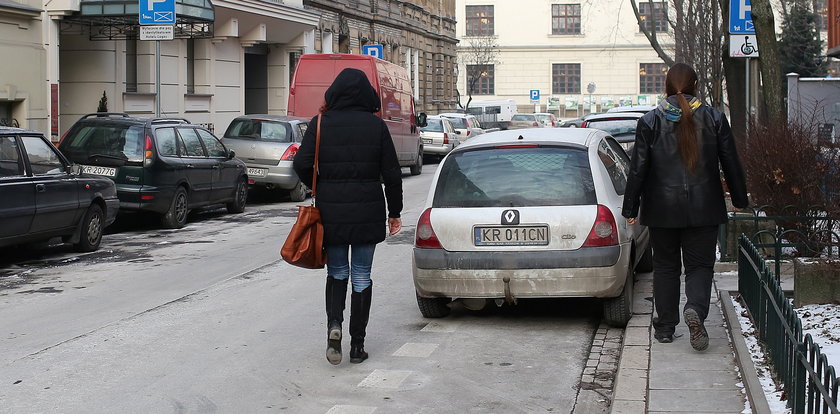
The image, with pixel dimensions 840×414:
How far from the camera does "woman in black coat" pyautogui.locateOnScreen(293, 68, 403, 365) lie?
720 cm

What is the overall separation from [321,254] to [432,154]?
102 ft

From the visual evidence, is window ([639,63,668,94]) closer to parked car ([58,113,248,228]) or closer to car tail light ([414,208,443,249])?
parked car ([58,113,248,228])

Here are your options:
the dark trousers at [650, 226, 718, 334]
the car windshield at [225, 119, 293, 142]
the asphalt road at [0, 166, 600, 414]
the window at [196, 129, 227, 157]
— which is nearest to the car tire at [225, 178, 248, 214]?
the window at [196, 129, 227, 157]

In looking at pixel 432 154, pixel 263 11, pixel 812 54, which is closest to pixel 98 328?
pixel 263 11

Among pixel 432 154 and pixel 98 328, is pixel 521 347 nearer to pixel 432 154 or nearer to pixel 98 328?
pixel 98 328

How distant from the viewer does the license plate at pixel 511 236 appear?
8469 mm

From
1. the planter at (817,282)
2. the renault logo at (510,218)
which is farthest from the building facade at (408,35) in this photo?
the planter at (817,282)

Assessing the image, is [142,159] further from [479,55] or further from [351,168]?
[479,55]

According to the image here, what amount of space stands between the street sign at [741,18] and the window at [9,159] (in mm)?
9000

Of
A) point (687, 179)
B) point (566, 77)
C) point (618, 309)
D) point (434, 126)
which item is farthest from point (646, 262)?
point (566, 77)

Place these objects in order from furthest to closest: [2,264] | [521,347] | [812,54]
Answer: [812,54]
[2,264]
[521,347]

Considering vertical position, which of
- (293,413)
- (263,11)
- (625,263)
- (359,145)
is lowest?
(293,413)

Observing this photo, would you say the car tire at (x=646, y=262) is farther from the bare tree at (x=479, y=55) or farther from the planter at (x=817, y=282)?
the bare tree at (x=479, y=55)

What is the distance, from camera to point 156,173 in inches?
624
